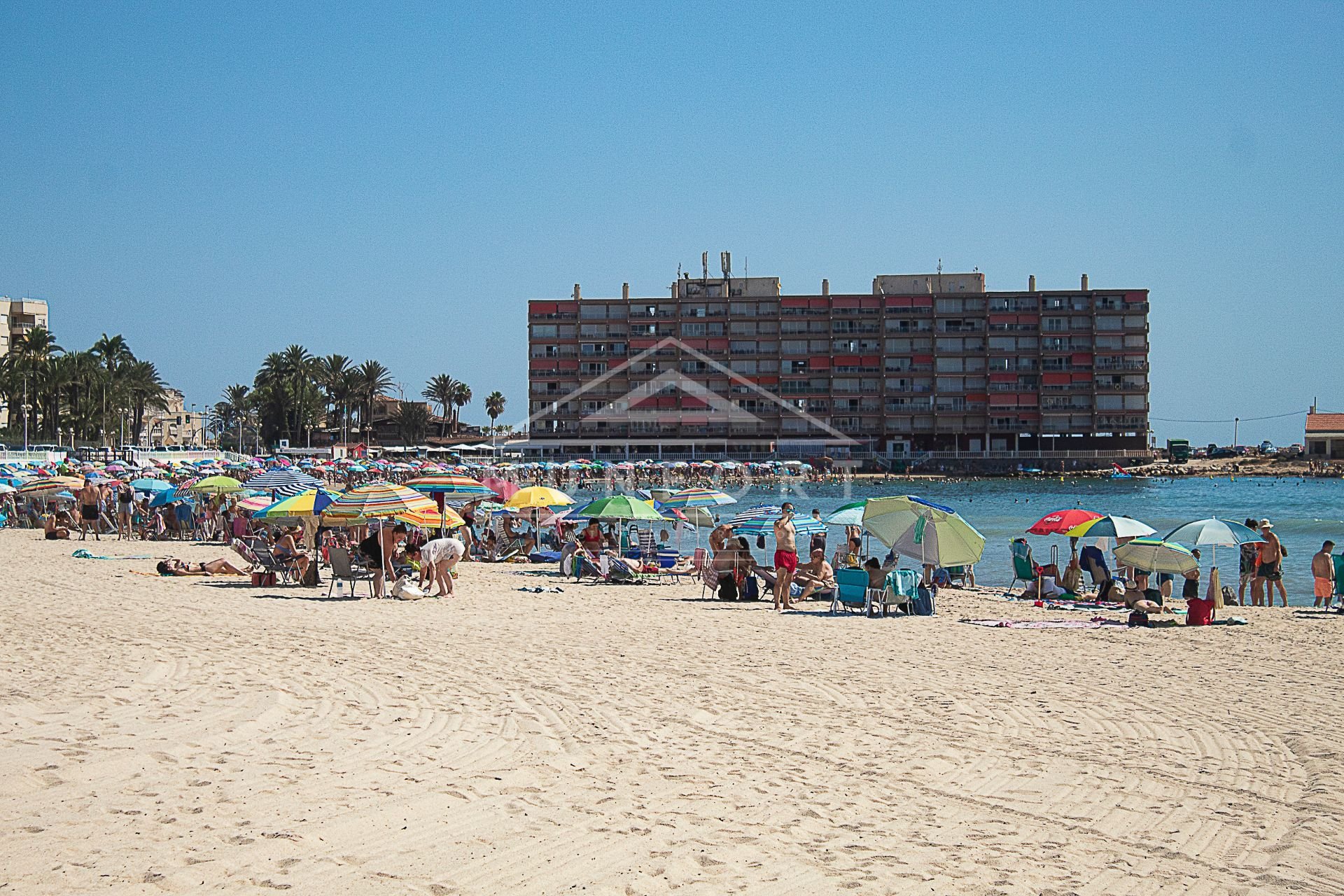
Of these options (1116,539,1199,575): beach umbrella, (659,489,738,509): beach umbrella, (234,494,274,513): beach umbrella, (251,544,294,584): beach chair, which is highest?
(659,489,738,509): beach umbrella

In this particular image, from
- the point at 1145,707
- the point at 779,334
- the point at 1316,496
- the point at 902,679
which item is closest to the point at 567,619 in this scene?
the point at 902,679

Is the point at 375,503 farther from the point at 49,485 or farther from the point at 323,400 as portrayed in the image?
the point at 323,400

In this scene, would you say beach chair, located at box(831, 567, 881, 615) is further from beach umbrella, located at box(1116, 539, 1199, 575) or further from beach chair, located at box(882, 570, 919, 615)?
beach umbrella, located at box(1116, 539, 1199, 575)

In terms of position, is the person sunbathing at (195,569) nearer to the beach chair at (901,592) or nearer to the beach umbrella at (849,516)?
the beach umbrella at (849,516)

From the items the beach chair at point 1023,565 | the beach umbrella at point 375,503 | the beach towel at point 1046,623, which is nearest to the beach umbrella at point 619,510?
the beach umbrella at point 375,503

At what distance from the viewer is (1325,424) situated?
11275 cm

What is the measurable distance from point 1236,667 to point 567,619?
294 inches

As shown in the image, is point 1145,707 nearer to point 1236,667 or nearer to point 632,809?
point 1236,667

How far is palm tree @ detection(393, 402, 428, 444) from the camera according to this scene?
113m

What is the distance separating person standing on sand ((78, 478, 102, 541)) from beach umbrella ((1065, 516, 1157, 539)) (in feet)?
73.4

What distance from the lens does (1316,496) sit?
73.9 meters

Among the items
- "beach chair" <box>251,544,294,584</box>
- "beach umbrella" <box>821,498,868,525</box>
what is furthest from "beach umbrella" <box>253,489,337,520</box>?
"beach umbrella" <box>821,498,868,525</box>

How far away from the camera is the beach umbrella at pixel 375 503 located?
16438 mm

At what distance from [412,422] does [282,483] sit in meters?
89.2
